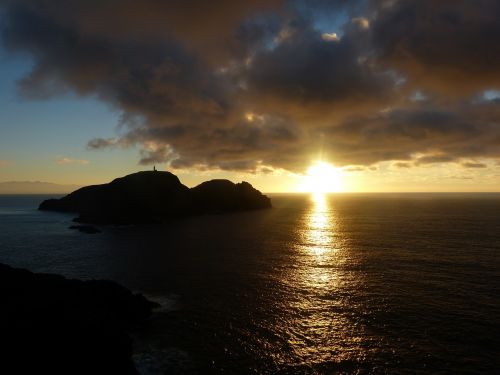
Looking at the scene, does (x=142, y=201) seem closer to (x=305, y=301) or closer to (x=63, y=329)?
(x=305, y=301)

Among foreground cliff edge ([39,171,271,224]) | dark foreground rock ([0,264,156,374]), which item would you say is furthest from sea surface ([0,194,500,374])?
foreground cliff edge ([39,171,271,224])

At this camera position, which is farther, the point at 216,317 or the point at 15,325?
the point at 216,317

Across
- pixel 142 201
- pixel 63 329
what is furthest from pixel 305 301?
pixel 142 201

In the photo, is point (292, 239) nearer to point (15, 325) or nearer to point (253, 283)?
point (253, 283)

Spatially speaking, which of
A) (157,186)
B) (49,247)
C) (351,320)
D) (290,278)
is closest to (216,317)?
(351,320)

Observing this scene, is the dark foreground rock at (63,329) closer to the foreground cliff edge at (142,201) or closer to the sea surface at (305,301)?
the sea surface at (305,301)

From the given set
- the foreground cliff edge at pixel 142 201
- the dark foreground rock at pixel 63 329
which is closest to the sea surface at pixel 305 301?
the dark foreground rock at pixel 63 329
